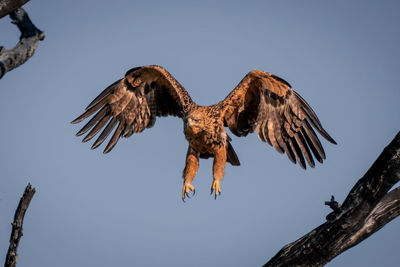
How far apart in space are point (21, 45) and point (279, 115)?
18.9 feet

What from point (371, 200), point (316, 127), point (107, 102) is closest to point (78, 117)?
point (107, 102)

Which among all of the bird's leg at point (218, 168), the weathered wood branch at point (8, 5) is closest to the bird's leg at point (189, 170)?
the bird's leg at point (218, 168)

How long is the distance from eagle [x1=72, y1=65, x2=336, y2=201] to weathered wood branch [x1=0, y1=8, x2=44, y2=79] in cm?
401

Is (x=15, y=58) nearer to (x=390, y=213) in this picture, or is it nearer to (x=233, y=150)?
(x=390, y=213)

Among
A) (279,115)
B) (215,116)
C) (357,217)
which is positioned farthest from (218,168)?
(357,217)

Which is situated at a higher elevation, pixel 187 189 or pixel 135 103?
pixel 135 103

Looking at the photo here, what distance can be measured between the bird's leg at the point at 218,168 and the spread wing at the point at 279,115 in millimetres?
920

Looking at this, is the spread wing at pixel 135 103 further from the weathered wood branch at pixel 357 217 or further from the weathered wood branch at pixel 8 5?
the weathered wood branch at pixel 8 5

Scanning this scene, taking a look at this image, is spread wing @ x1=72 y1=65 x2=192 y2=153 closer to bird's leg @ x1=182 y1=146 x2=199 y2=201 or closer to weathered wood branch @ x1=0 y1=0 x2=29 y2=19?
bird's leg @ x1=182 y1=146 x2=199 y2=201

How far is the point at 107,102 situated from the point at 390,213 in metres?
5.88

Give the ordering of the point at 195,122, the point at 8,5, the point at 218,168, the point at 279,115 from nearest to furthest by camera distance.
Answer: the point at 8,5, the point at 195,122, the point at 218,168, the point at 279,115

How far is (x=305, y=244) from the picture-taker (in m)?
5.09

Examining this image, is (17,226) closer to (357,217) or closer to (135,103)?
(357,217)

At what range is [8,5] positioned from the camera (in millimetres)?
4129
